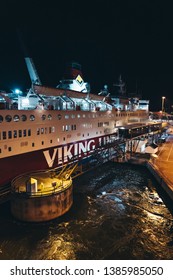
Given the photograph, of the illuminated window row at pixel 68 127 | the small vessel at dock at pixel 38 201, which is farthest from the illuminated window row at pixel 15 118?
the small vessel at dock at pixel 38 201

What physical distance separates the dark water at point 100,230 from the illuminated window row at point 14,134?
6.39 meters

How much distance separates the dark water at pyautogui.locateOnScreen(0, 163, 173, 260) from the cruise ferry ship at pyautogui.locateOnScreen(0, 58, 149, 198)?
471cm

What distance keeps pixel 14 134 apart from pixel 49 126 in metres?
4.84

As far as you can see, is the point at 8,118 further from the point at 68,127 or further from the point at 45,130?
the point at 68,127

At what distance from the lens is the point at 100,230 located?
1499 cm

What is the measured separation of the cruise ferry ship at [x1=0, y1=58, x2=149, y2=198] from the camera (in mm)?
18172

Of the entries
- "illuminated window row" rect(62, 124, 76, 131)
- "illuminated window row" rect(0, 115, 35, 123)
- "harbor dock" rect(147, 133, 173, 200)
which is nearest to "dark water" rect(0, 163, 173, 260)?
"harbor dock" rect(147, 133, 173, 200)

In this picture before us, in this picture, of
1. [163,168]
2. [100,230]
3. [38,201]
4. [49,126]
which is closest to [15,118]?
[49,126]

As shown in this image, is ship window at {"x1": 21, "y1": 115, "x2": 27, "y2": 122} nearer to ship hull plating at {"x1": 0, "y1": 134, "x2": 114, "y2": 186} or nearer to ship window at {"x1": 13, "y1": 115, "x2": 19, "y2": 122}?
ship window at {"x1": 13, "y1": 115, "x2": 19, "y2": 122}

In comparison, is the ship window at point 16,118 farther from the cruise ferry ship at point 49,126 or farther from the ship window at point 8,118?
the ship window at point 8,118

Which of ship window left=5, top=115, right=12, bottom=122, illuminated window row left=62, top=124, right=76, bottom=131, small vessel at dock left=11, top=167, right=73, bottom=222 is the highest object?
ship window left=5, top=115, right=12, bottom=122

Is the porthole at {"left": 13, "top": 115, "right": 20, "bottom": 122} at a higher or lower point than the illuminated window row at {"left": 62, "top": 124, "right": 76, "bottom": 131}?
higher

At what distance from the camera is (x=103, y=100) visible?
37750mm

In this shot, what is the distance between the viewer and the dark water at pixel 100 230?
12758 mm
